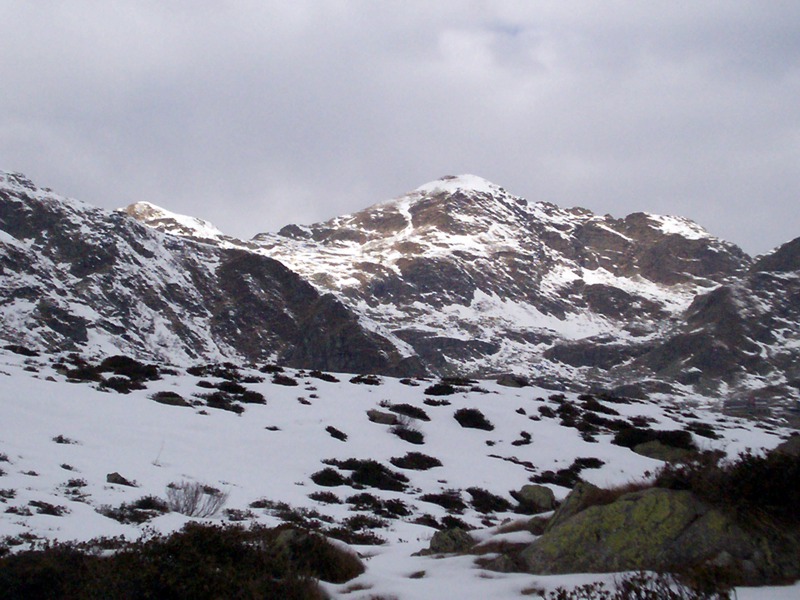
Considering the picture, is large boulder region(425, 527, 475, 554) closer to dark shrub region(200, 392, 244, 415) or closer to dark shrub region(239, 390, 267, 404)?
dark shrub region(200, 392, 244, 415)

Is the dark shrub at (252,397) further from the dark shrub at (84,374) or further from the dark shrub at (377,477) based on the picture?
the dark shrub at (377,477)

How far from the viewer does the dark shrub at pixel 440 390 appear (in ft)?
117

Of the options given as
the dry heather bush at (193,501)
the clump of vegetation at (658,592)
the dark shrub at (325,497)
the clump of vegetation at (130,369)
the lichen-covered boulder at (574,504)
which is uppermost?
the clump of vegetation at (130,369)

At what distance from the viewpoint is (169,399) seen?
2575 centimetres

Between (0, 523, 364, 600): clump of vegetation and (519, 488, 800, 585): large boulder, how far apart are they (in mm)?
2968

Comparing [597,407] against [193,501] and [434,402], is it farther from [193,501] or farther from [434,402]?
[193,501]

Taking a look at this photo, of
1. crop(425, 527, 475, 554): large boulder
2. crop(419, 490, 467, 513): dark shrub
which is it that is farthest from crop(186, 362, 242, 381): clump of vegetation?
crop(425, 527, 475, 554): large boulder

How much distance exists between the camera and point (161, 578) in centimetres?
650

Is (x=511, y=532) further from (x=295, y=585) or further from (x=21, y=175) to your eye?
(x=21, y=175)

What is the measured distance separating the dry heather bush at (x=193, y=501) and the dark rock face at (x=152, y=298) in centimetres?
9623

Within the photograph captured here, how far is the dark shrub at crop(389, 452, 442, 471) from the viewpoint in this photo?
2338cm

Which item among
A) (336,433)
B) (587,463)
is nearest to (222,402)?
(336,433)

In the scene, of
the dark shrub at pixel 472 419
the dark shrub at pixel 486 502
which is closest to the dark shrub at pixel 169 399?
the dark shrub at pixel 486 502

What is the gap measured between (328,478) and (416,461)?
16.7ft
